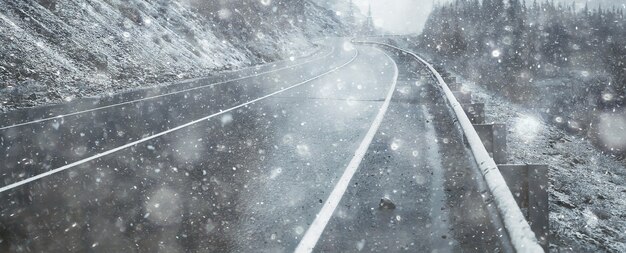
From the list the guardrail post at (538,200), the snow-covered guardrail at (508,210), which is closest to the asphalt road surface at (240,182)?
the snow-covered guardrail at (508,210)

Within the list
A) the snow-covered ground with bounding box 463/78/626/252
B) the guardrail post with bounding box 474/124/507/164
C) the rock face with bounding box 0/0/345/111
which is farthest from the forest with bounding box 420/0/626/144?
the rock face with bounding box 0/0/345/111

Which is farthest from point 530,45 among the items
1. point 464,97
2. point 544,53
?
point 464,97

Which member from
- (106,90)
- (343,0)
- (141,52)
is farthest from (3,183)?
(343,0)

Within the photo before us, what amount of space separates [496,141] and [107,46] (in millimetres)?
19690

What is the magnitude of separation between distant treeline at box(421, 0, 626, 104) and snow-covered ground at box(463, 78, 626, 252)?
33.4 feet

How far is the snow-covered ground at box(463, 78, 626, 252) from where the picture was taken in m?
4.71

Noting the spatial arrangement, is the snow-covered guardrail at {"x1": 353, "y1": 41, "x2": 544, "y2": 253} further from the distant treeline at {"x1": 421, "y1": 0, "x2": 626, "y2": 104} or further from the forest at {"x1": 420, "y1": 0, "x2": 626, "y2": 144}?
the distant treeline at {"x1": 421, "y1": 0, "x2": 626, "y2": 104}

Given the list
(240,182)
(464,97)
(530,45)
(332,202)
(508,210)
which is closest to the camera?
(508,210)

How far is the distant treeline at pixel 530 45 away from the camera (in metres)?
25.8

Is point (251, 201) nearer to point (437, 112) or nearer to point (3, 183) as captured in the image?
point (3, 183)

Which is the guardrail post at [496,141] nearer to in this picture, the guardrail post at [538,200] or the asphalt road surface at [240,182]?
the asphalt road surface at [240,182]

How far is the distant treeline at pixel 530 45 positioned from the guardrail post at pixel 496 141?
1529 cm

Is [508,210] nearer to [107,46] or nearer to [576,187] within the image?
[576,187]

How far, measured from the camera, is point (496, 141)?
16.7 feet
